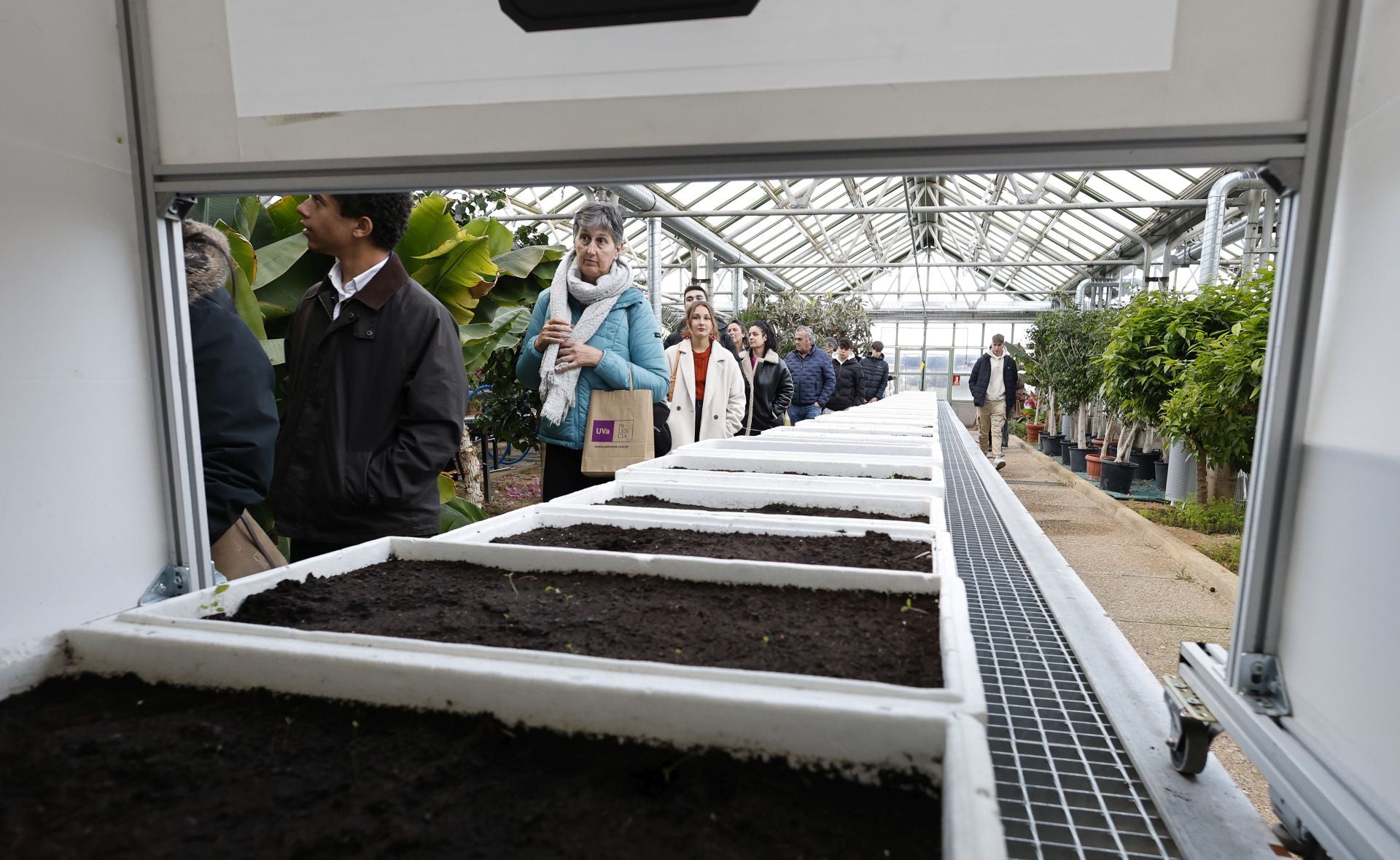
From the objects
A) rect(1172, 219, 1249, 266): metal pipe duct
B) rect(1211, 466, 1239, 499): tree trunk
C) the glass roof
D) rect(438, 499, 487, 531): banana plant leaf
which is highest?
the glass roof

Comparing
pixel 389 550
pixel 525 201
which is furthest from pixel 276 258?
pixel 525 201

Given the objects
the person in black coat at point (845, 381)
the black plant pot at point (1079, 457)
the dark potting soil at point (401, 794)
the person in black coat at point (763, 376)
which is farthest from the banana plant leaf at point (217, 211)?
the black plant pot at point (1079, 457)

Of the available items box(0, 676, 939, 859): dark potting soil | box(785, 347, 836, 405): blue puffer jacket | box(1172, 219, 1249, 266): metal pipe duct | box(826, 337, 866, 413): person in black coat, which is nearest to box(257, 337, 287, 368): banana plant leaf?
box(0, 676, 939, 859): dark potting soil

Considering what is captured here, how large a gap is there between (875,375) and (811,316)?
86.0 inches

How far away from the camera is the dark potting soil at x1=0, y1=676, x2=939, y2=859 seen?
2.01 ft

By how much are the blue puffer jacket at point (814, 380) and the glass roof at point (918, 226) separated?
2.12 meters

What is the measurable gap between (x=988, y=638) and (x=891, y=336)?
28898 mm

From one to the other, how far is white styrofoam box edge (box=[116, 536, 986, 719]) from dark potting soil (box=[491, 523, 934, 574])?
5.9 inches

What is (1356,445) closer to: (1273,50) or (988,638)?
(1273,50)

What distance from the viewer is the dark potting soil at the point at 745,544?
1.46m

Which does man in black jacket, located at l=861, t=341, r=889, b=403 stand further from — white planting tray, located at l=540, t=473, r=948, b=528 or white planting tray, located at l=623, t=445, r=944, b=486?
white planting tray, located at l=540, t=473, r=948, b=528

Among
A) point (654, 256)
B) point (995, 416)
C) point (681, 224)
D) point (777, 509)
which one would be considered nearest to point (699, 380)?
point (777, 509)

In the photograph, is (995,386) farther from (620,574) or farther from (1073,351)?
(620,574)

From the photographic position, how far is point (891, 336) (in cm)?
2912
